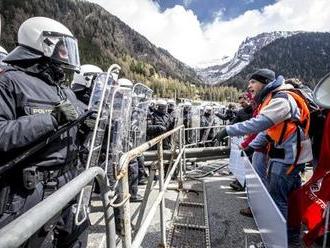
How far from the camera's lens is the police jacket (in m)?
2.06

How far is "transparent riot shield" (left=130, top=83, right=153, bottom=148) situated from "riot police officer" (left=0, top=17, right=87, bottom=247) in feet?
5.14

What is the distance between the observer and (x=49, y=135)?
90.2 inches

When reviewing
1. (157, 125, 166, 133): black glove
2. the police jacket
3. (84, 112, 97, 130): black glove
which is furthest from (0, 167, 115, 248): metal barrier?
(157, 125, 166, 133): black glove

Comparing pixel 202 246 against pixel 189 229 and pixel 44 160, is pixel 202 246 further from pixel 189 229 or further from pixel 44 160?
pixel 44 160

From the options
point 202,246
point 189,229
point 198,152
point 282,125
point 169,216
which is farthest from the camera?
point 198,152

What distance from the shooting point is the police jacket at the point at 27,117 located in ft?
6.76

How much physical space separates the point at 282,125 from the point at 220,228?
1.72 meters

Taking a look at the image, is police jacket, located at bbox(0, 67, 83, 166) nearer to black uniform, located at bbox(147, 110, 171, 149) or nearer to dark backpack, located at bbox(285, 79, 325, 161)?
dark backpack, located at bbox(285, 79, 325, 161)

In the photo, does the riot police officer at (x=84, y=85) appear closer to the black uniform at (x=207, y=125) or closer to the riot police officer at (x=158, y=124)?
the riot police officer at (x=158, y=124)

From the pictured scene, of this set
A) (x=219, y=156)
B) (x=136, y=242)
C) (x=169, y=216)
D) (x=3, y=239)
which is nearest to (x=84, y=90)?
(x=169, y=216)

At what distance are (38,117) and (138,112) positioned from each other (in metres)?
2.45

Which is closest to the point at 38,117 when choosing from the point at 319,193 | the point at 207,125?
Result: the point at 319,193

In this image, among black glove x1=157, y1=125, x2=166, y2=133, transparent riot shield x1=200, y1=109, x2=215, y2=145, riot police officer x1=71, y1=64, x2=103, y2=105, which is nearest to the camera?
riot police officer x1=71, y1=64, x2=103, y2=105

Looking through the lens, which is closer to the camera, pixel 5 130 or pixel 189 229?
pixel 5 130
